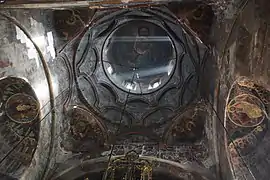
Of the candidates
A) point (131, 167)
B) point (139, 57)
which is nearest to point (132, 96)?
point (139, 57)

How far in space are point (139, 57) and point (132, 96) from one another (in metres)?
2.79

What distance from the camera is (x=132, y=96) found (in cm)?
1292

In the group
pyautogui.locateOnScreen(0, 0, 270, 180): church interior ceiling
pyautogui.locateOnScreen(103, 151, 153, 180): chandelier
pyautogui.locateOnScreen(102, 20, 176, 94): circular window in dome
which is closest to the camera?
pyautogui.locateOnScreen(103, 151, 153, 180): chandelier

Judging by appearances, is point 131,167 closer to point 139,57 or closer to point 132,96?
point 132,96

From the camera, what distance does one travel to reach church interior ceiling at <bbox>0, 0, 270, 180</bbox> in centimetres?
882

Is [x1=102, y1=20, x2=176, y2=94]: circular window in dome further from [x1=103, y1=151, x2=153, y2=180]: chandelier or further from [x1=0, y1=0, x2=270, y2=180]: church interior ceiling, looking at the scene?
[x1=103, y1=151, x2=153, y2=180]: chandelier

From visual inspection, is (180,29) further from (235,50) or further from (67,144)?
(67,144)

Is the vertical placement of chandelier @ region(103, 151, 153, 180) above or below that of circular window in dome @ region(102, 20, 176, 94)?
below

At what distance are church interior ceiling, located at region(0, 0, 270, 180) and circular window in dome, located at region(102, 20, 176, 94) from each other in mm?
140

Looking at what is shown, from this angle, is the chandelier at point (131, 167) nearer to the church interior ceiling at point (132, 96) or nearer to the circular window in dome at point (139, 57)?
the church interior ceiling at point (132, 96)

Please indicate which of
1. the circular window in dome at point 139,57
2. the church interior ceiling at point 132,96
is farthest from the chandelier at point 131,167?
the circular window in dome at point 139,57

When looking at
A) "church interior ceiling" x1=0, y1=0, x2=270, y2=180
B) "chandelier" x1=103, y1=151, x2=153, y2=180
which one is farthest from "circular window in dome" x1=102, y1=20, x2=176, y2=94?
"chandelier" x1=103, y1=151, x2=153, y2=180

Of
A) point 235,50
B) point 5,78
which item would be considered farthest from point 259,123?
point 5,78

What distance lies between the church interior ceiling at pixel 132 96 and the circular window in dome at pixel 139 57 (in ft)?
0.46
